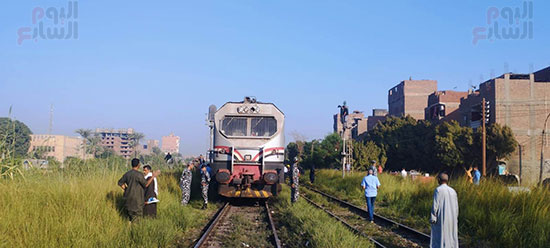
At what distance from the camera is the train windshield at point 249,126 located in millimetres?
14945

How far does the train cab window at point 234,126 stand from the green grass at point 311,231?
129 inches

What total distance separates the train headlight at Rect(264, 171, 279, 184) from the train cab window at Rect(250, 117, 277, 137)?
4.88ft

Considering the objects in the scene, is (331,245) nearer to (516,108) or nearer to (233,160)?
(233,160)

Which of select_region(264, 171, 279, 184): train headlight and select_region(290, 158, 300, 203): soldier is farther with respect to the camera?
select_region(290, 158, 300, 203): soldier

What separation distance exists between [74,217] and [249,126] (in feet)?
25.3

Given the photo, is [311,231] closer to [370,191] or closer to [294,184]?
[370,191]

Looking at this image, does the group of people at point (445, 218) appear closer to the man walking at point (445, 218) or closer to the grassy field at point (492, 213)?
the man walking at point (445, 218)

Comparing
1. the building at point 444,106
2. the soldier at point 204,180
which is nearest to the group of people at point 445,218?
the soldier at point 204,180

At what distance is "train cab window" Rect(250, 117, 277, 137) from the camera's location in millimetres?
14953

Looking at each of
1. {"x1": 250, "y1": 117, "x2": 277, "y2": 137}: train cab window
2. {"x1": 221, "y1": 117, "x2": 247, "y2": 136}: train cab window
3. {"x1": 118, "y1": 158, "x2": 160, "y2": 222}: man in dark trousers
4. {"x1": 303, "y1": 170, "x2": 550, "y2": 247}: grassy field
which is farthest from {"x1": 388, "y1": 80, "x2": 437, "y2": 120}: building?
{"x1": 118, "y1": 158, "x2": 160, "y2": 222}: man in dark trousers

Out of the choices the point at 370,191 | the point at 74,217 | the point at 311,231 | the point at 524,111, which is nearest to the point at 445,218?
the point at 311,231

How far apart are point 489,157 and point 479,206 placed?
123 feet

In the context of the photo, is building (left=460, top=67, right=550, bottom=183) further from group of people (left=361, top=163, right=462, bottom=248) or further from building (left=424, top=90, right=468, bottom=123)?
group of people (left=361, top=163, right=462, bottom=248)

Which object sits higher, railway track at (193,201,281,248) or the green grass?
the green grass
